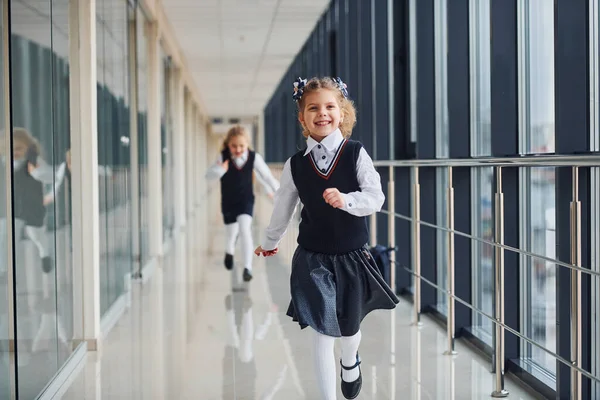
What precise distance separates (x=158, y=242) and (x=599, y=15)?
615 centimetres

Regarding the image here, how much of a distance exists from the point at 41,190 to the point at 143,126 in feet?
14.5

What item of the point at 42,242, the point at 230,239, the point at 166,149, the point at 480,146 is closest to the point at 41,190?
the point at 42,242

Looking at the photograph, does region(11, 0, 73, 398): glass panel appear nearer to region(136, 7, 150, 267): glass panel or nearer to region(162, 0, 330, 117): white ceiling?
region(136, 7, 150, 267): glass panel

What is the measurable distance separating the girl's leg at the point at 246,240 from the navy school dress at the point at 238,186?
5 cm

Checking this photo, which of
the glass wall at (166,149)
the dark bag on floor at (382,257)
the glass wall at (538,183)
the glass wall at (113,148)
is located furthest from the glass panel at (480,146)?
the glass wall at (166,149)

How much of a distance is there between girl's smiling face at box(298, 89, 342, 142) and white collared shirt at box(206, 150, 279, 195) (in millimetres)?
3356

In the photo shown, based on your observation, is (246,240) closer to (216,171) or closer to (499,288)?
(216,171)

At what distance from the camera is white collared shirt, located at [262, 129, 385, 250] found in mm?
2830

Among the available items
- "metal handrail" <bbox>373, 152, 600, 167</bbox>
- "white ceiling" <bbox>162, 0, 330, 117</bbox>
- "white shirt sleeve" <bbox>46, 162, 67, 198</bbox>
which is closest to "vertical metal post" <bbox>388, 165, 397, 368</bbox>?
"metal handrail" <bbox>373, 152, 600, 167</bbox>

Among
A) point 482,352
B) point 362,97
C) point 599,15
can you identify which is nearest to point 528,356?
point 482,352

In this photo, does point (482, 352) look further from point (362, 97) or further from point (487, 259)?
point (362, 97)

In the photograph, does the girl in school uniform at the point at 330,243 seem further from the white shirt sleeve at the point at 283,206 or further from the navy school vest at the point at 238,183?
the navy school vest at the point at 238,183

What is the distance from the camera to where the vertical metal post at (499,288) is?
3.28 metres

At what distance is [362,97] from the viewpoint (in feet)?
25.5
